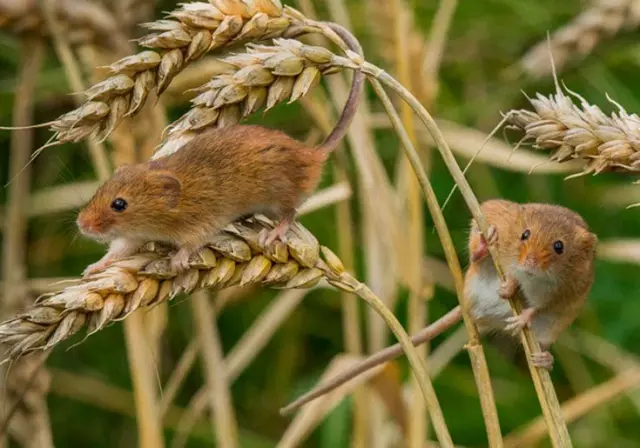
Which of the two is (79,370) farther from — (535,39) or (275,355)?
(535,39)

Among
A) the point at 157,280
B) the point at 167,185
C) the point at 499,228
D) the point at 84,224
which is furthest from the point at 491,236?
the point at 84,224

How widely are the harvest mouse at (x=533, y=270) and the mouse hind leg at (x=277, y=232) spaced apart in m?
0.33

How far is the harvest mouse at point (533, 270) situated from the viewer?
6.24 ft

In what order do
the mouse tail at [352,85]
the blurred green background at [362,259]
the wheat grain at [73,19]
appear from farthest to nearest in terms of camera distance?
the blurred green background at [362,259] → the wheat grain at [73,19] → the mouse tail at [352,85]

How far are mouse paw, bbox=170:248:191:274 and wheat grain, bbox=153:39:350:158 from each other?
22 cm

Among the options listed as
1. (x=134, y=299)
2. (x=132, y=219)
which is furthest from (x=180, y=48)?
(x=132, y=219)

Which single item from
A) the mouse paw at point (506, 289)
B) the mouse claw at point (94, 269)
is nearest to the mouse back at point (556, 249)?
the mouse paw at point (506, 289)

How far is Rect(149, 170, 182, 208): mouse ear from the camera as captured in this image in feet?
6.11

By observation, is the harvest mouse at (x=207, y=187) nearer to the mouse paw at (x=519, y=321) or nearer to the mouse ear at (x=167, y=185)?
the mouse ear at (x=167, y=185)

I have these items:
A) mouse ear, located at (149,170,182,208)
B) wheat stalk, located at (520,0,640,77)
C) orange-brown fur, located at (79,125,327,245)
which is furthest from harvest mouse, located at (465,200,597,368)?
wheat stalk, located at (520,0,640,77)

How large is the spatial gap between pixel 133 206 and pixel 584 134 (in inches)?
33.3

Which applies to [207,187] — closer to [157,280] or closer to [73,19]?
[157,280]

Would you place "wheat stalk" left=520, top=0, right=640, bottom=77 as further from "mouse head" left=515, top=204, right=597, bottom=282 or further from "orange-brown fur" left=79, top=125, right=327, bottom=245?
"orange-brown fur" left=79, top=125, right=327, bottom=245

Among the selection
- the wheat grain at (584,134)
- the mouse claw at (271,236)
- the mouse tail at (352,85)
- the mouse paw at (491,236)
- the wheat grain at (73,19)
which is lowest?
the mouse paw at (491,236)
